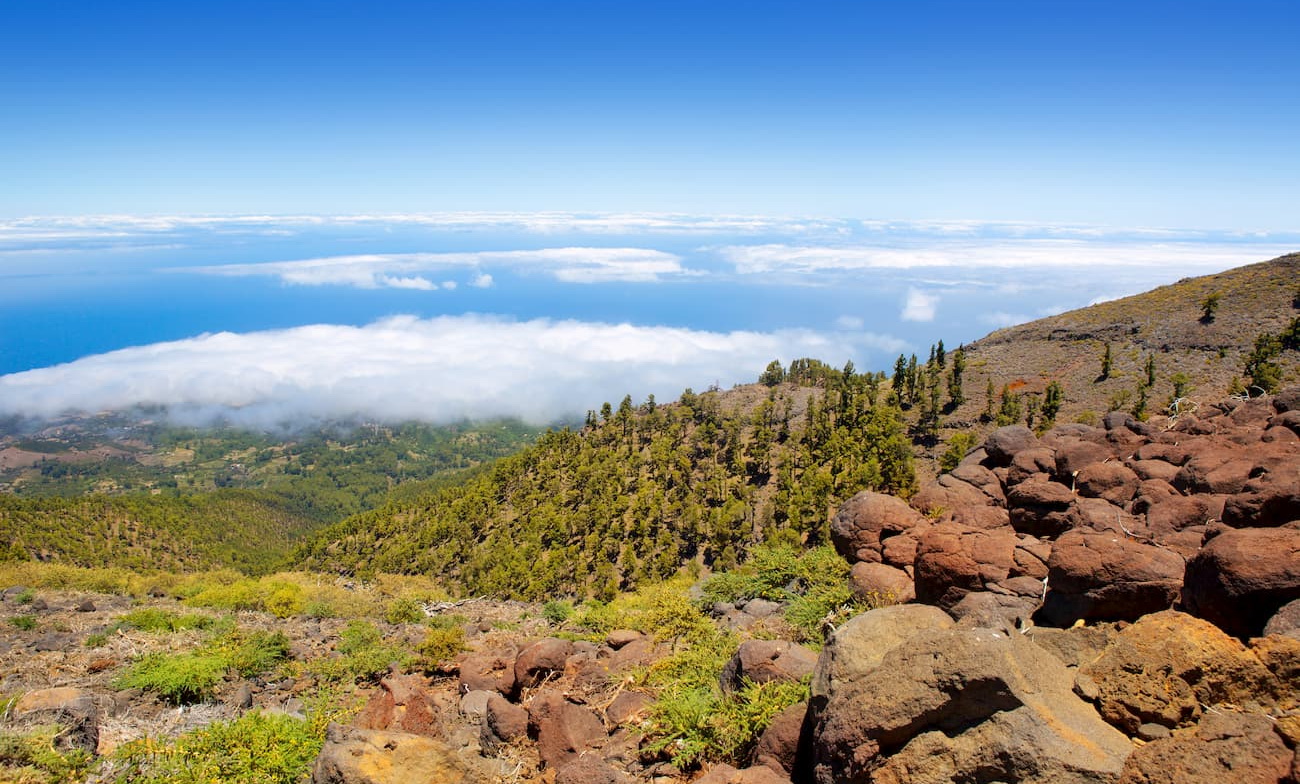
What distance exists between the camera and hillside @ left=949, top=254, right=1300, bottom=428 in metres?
53.3

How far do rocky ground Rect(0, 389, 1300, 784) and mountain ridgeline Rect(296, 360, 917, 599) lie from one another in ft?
86.9

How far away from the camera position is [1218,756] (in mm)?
5332

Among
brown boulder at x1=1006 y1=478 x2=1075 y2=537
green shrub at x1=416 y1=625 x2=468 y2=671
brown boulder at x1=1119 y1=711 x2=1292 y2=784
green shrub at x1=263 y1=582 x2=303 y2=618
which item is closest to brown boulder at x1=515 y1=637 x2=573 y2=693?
green shrub at x1=416 y1=625 x2=468 y2=671

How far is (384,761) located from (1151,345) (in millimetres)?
79401

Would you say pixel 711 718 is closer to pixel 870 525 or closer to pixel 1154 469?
pixel 870 525

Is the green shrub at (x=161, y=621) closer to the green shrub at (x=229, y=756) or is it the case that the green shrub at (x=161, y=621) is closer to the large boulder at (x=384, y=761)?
the green shrub at (x=229, y=756)

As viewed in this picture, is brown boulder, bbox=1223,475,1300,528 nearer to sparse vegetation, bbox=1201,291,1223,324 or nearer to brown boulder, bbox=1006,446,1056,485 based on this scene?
brown boulder, bbox=1006,446,1056,485

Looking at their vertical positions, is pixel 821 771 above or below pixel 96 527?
above

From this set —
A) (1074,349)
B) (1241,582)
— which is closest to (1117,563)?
(1241,582)

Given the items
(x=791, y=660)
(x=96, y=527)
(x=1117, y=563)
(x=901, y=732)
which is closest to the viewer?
(x=901, y=732)

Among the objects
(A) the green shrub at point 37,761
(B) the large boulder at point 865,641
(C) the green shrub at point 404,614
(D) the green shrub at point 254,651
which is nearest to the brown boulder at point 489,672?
(D) the green shrub at point 254,651

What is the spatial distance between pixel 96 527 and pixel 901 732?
11588cm

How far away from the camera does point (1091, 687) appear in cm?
716

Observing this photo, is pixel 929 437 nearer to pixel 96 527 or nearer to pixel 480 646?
pixel 480 646
